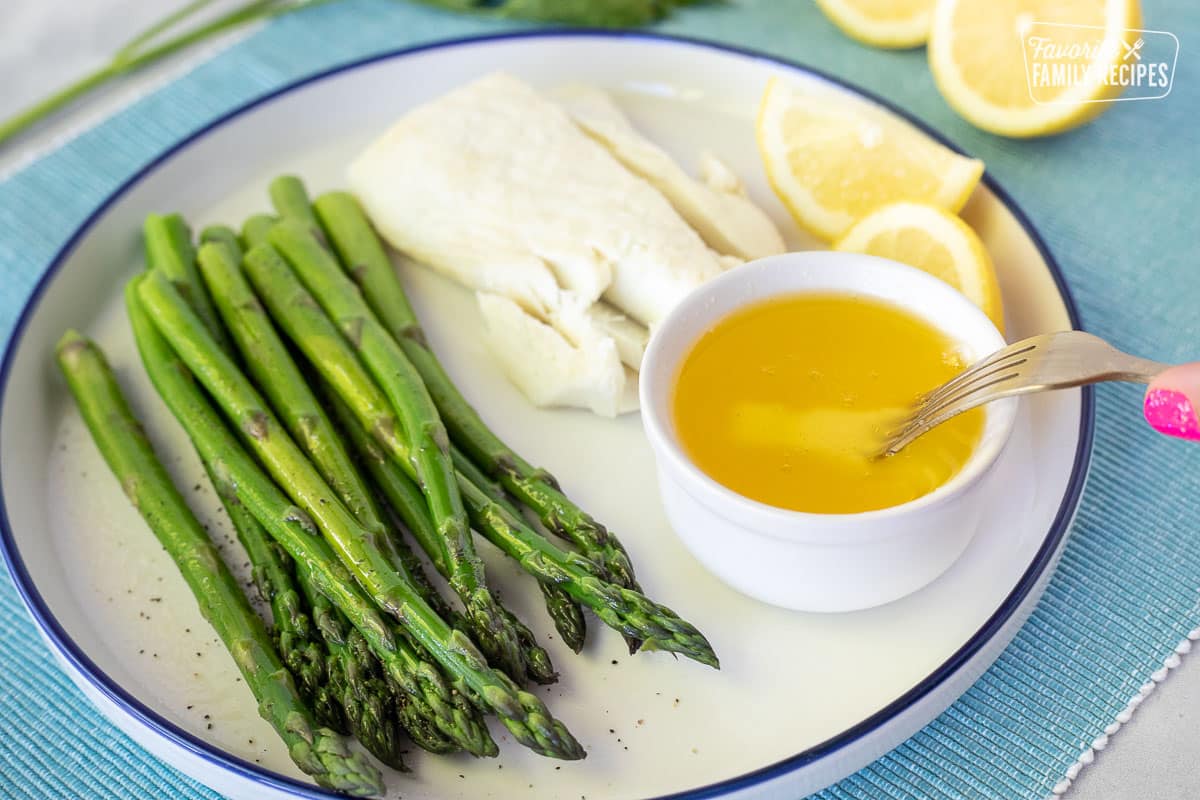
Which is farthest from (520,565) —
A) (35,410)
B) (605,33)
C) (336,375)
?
(605,33)

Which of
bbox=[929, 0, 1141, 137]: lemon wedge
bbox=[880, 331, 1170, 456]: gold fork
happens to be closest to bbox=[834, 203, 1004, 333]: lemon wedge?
bbox=[880, 331, 1170, 456]: gold fork

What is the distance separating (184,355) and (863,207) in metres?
1.89

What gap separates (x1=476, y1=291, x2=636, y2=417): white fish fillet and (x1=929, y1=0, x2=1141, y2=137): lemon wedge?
160 cm

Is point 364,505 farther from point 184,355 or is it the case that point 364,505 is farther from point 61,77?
point 61,77

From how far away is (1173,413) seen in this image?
6.30 feet

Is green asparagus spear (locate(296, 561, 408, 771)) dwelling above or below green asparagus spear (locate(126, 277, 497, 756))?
below

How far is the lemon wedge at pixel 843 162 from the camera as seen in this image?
302cm

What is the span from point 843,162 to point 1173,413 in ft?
4.65

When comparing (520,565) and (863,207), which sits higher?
(863,207)

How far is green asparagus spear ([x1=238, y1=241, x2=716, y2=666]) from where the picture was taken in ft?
7.18

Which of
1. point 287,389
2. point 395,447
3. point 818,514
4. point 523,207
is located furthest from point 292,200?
point 818,514

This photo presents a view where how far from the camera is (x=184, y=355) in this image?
276 cm

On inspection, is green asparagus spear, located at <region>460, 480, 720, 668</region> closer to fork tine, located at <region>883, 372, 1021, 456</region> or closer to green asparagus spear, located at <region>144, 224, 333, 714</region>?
green asparagus spear, located at <region>144, 224, 333, 714</region>

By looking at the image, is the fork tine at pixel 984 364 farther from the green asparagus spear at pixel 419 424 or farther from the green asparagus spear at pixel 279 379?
the green asparagus spear at pixel 279 379
